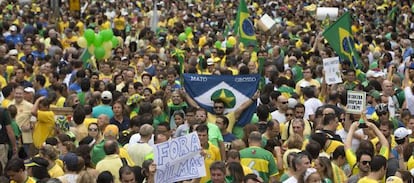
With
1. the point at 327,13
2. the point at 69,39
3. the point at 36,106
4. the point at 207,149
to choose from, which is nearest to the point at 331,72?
the point at 36,106

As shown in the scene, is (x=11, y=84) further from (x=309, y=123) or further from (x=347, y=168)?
(x=347, y=168)

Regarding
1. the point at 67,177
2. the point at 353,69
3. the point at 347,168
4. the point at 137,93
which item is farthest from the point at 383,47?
the point at 67,177

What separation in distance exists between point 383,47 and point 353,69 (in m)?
4.00

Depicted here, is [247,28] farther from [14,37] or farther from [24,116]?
[24,116]

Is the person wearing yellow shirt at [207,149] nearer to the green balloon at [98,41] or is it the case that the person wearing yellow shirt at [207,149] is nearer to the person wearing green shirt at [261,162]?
the person wearing green shirt at [261,162]

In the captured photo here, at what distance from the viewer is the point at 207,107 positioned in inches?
528

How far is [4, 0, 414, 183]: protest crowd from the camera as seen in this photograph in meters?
9.63

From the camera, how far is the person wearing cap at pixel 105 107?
13.1 metres

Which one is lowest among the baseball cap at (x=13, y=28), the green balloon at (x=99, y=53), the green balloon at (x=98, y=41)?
the green balloon at (x=99, y=53)

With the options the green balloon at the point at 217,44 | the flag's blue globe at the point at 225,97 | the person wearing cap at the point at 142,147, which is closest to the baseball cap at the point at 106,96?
the flag's blue globe at the point at 225,97

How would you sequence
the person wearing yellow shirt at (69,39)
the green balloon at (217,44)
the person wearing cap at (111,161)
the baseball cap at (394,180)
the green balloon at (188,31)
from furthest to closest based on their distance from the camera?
the green balloon at (188,31)
the person wearing yellow shirt at (69,39)
the green balloon at (217,44)
the person wearing cap at (111,161)
the baseball cap at (394,180)

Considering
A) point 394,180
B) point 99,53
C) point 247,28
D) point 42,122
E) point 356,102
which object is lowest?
point 394,180

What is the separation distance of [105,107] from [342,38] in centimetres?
542

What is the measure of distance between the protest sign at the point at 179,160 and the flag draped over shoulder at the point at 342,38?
8264mm
